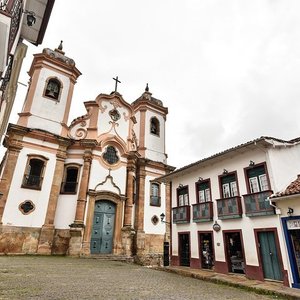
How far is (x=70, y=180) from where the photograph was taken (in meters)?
18.8

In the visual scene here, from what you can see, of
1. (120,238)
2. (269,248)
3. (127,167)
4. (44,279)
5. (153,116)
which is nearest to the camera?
(44,279)

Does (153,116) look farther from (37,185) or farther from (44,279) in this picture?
(44,279)

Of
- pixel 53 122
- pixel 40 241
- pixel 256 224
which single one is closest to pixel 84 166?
pixel 53 122

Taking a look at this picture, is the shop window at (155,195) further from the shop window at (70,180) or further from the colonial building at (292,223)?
the colonial building at (292,223)

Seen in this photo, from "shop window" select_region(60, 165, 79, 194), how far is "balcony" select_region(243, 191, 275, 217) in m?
12.1

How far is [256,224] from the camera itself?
1066 cm

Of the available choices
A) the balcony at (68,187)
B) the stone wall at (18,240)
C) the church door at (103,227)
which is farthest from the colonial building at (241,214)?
the stone wall at (18,240)

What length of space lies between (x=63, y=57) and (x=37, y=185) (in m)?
11.5

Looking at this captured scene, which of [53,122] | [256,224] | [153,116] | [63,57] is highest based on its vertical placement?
[63,57]

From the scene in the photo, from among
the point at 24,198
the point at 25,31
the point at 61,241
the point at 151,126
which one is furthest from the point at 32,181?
the point at 151,126

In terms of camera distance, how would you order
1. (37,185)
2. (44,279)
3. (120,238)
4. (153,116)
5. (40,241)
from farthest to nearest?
1. (153,116)
2. (120,238)
3. (37,185)
4. (40,241)
5. (44,279)

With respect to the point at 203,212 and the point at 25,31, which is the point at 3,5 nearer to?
the point at 25,31

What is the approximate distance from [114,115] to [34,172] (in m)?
7.96

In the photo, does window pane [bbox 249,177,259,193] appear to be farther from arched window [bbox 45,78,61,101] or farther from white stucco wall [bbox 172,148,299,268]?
arched window [bbox 45,78,61,101]
